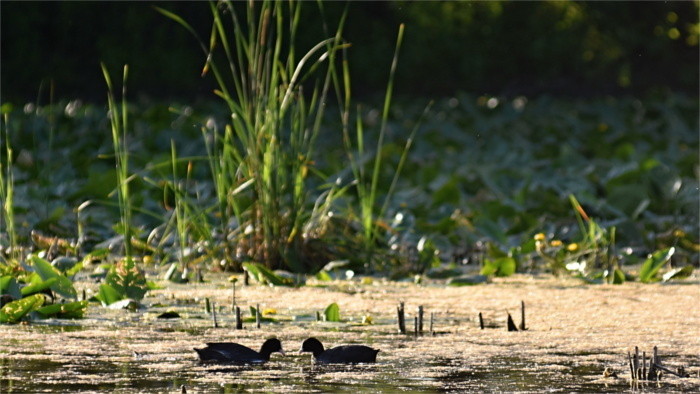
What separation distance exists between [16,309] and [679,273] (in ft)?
6.41

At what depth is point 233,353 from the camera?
269cm

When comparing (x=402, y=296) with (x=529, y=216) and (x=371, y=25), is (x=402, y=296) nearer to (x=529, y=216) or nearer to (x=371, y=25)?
(x=529, y=216)

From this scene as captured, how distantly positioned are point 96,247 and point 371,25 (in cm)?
656

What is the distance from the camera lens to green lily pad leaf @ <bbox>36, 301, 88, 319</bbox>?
3.27 metres

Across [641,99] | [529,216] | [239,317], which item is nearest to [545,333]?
[239,317]

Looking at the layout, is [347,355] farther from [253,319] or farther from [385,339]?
[253,319]

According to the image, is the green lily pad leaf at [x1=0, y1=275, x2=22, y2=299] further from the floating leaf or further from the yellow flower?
the yellow flower

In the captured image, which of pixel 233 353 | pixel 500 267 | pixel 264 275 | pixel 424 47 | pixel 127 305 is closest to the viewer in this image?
pixel 233 353

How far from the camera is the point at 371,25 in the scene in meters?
10.9

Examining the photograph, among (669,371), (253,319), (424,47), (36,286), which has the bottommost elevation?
(669,371)

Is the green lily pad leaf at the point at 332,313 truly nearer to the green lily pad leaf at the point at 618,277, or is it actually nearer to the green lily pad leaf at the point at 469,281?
the green lily pad leaf at the point at 469,281

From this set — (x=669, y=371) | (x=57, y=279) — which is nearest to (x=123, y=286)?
(x=57, y=279)

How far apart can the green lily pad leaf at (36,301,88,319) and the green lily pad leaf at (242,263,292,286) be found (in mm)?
757

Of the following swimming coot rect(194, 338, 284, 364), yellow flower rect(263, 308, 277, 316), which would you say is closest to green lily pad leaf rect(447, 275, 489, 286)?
yellow flower rect(263, 308, 277, 316)
